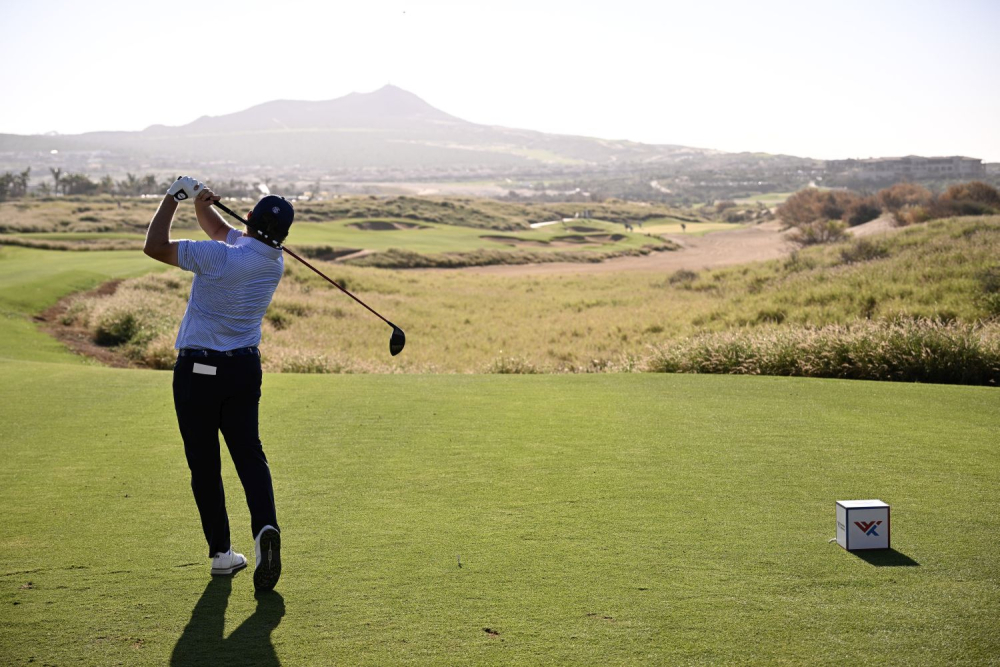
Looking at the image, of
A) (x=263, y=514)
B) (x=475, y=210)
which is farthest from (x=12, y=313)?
(x=475, y=210)

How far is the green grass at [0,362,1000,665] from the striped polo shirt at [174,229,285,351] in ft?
4.59

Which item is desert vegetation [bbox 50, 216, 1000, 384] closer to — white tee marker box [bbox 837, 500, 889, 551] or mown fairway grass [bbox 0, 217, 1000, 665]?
mown fairway grass [bbox 0, 217, 1000, 665]

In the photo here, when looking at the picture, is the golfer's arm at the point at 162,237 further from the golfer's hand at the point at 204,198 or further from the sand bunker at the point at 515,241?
the sand bunker at the point at 515,241

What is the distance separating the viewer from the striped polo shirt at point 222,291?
5.20 metres

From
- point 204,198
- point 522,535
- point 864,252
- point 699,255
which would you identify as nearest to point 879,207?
point 699,255

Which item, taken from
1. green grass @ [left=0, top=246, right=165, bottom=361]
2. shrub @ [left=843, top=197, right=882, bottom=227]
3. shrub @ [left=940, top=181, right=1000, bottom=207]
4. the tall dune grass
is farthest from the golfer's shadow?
shrub @ [left=843, top=197, right=882, bottom=227]

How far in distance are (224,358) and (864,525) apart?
3.85m

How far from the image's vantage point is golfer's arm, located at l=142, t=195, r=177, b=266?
17.0ft

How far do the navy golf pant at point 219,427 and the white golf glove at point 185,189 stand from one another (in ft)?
3.01

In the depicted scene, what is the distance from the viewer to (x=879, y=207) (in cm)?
7425

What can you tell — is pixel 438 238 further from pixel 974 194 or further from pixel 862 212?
pixel 974 194

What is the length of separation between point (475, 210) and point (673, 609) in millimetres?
101954

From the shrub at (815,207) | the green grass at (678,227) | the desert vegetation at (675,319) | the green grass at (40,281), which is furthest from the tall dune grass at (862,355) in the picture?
the green grass at (678,227)

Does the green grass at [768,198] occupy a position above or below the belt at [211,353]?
below
